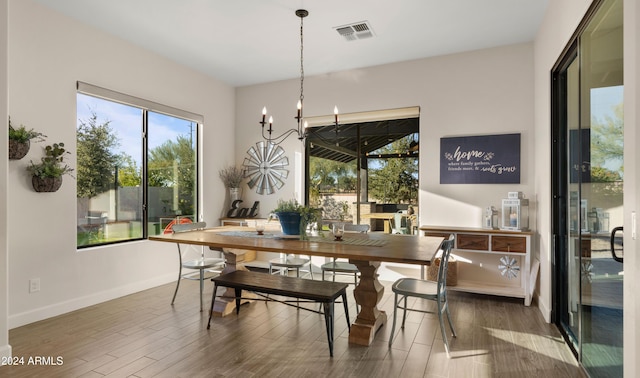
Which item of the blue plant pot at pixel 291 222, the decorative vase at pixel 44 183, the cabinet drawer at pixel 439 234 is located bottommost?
the cabinet drawer at pixel 439 234

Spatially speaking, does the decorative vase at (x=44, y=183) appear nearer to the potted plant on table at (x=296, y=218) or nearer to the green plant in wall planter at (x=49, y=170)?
the green plant in wall planter at (x=49, y=170)

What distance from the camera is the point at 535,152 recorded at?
4.02m

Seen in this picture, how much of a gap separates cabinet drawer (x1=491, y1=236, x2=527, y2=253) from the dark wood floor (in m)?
0.61

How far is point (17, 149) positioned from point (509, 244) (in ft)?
15.5

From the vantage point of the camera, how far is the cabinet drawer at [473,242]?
156 inches

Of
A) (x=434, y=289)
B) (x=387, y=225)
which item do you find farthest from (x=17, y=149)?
(x=387, y=225)

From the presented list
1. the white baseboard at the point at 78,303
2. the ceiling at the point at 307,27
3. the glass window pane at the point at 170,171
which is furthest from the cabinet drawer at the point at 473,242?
the white baseboard at the point at 78,303

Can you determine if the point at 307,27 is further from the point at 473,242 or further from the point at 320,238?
the point at 473,242

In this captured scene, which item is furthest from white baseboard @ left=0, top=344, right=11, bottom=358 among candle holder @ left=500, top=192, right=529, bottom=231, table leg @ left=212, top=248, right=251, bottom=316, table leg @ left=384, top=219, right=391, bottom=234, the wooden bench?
candle holder @ left=500, top=192, right=529, bottom=231

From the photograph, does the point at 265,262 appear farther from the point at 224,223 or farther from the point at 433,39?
the point at 433,39

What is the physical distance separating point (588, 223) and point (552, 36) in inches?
72.2

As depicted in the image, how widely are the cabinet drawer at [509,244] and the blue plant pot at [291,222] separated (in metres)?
2.18

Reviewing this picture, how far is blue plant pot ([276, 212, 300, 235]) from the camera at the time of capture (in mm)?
3264

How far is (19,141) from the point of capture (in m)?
3.04
